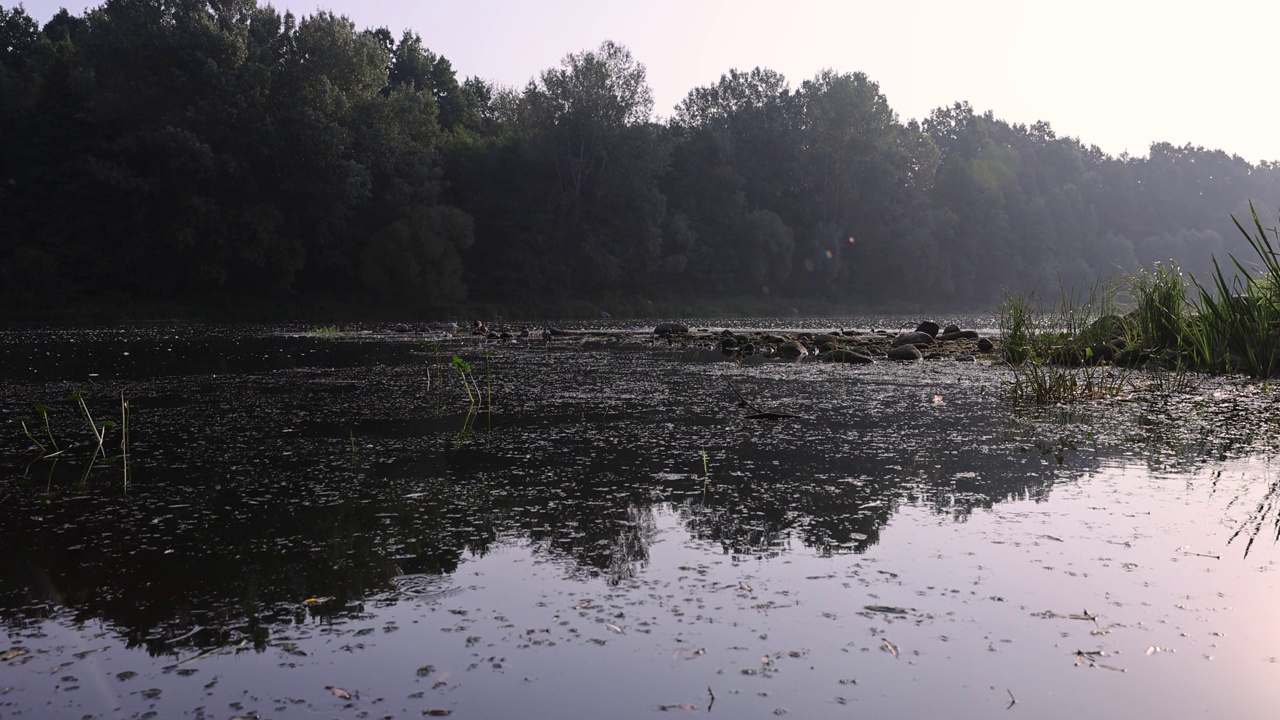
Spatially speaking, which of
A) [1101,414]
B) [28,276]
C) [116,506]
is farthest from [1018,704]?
[28,276]

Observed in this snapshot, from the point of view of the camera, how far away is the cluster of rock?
45.5ft

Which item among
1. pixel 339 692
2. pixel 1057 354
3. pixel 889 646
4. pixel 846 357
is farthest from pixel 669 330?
pixel 339 692

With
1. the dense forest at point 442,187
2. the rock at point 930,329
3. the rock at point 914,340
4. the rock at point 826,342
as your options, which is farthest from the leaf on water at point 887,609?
the dense forest at point 442,187

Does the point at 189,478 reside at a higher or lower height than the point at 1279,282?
lower

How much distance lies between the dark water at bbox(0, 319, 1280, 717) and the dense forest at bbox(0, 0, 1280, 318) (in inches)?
1194

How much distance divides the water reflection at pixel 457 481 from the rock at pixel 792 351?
16.6 feet

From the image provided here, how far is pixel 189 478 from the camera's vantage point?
4723 millimetres

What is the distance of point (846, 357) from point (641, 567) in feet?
35.6

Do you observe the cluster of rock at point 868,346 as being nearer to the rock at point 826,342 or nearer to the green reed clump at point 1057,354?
the rock at point 826,342

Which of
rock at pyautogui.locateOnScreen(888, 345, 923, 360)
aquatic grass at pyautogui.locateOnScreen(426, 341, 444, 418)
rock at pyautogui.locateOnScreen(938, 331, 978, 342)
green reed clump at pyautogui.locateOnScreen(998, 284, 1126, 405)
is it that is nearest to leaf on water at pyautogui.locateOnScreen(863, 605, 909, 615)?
aquatic grass at pyautogui.locateOnScreen(426, 341, 444, 418)

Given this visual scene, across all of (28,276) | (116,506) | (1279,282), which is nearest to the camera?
(116,506)

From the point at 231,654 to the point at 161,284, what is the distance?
35.8 m

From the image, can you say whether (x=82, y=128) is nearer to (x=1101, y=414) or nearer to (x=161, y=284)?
(x=161, y=284)

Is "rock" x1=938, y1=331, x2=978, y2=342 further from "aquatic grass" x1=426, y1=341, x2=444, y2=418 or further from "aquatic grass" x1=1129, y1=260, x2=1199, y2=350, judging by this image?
"aquatic grass" x1=426, y1=341, x2=444, y2=418
